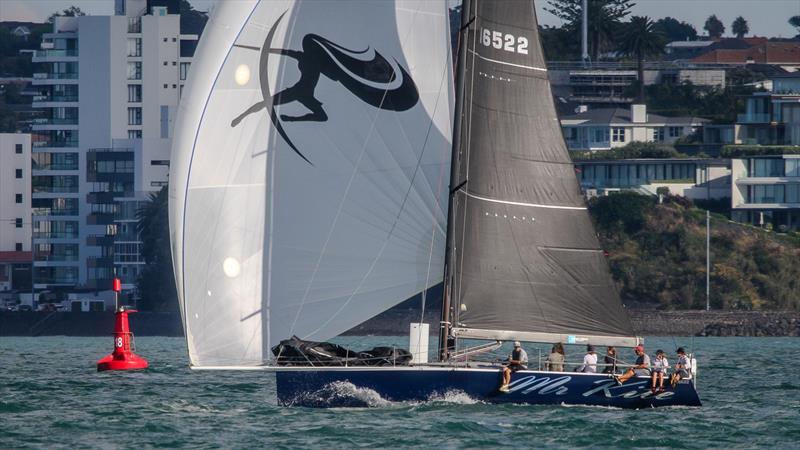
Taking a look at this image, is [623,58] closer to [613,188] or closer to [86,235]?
[613,188]

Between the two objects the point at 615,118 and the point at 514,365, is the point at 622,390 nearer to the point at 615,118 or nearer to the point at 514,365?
the point at 514,365

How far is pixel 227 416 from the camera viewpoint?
27.3 meters

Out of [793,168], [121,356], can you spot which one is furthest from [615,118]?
[121,356]

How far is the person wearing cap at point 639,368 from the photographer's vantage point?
26203mm

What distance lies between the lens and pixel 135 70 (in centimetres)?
12975

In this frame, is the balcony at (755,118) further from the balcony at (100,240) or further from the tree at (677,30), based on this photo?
the tree at (677,30)

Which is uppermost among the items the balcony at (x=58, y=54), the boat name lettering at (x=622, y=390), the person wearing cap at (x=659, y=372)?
the balcony at (x=58, y=54)

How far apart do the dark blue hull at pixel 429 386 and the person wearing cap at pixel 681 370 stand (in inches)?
16.6

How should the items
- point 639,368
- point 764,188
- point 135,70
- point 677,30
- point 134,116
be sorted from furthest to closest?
point 677,30 < point 135,70 < point 134,116 < point 764,188 < point 639,368

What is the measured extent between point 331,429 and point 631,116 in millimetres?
94552

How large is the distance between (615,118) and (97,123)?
1588 inches

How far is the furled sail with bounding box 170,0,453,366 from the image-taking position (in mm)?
25766

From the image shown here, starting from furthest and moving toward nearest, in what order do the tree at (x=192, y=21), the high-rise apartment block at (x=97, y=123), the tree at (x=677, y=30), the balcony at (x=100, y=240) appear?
the tree at (x=677, y=30), the tree at (x=192, y=21), the high-rise apartment block at (x=97, y=123), the balcony at (x=100, y=240)

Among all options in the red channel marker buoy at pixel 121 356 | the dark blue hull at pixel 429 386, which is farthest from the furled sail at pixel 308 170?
the red channel marker buoy at pixel 121 356
